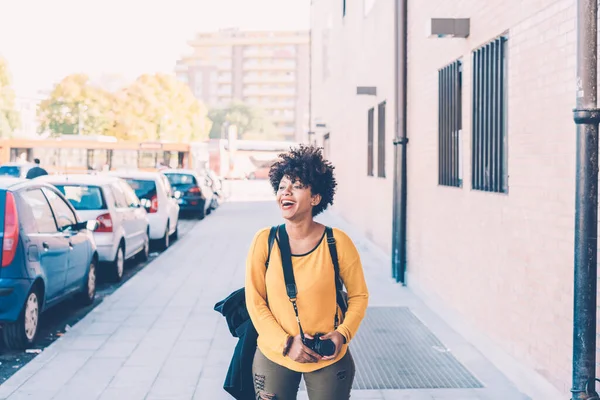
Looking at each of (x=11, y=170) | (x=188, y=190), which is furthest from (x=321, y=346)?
(x=11, y=170)

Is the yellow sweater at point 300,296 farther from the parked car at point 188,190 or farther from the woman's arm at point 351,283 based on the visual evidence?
the parked car at point 188,190

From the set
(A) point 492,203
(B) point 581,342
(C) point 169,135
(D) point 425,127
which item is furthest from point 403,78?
(C) point 169,135

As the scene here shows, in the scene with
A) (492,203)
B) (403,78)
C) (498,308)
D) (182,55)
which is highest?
(182,55)

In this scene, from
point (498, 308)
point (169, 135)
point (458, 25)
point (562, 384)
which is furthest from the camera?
point (169, 135)

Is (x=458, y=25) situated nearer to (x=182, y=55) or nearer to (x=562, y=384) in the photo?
(x=562, y=384)

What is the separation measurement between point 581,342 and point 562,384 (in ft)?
3.04

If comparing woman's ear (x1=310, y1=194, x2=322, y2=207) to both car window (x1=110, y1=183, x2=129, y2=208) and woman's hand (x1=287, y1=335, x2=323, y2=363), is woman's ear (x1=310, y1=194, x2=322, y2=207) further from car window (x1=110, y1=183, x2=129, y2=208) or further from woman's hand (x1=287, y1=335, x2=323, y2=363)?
car window (x1=110, y1=183, x2=129, y2=208)

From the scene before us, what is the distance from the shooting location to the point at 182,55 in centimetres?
13350

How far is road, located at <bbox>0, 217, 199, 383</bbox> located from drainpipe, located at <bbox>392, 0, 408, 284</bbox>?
395 cm

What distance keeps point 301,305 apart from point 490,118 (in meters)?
4.43

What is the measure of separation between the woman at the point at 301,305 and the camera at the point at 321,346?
0.02 m

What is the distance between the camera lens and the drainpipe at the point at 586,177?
418cm

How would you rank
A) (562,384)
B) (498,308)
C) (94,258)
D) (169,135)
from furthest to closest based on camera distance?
1. (169,135)
2. (94,258)
3. (498,308)
4. (562,384)

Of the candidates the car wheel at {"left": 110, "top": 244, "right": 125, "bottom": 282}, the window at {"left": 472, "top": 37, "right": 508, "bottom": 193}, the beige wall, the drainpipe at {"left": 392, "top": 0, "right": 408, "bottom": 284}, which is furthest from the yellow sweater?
the beige wall
